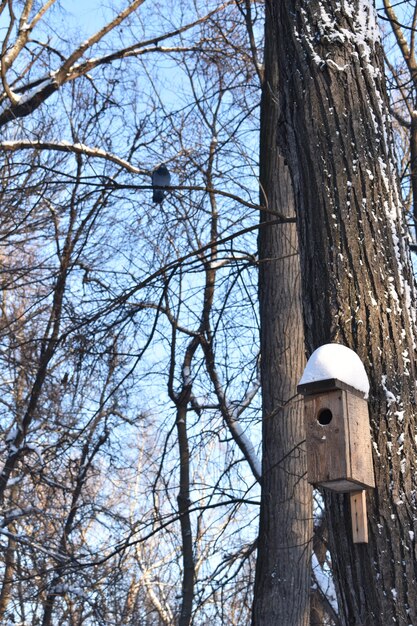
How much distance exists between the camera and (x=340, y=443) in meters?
2.59

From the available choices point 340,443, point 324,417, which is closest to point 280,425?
point 324,417

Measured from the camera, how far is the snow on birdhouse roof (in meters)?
2.57

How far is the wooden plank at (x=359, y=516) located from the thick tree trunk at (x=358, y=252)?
3 centimetres

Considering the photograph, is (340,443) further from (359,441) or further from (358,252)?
(358,252)

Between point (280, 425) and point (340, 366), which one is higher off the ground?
point (280, 425)

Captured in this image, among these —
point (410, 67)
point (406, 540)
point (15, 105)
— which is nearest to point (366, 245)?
point (406, 540)

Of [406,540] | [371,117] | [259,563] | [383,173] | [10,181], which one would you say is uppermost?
[10,181]

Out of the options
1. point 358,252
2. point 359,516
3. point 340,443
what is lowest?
point 359,516

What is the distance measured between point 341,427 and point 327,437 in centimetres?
11

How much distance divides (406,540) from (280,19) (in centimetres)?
194

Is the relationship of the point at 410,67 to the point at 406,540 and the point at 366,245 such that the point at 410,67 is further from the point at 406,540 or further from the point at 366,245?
the point at 406,540

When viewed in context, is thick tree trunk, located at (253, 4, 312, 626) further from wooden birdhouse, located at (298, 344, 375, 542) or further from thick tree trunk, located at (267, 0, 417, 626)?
wooden birdhouse, located at (298, 344, 375, 542)

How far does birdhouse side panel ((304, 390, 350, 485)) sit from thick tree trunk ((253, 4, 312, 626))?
2.02m

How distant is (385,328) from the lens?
2695 mm
